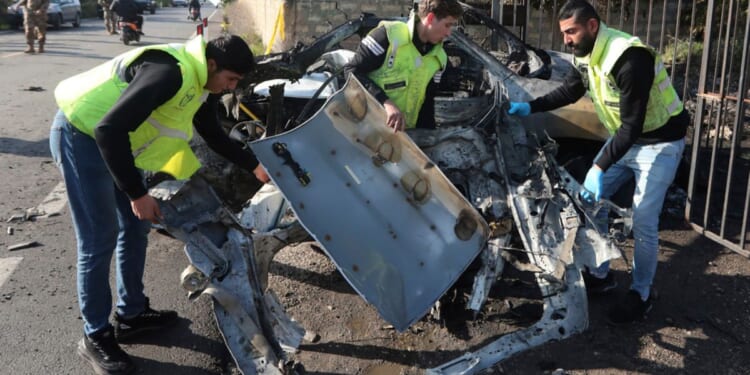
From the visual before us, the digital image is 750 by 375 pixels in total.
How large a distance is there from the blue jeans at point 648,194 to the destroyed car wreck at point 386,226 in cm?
39

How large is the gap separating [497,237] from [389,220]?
662mm

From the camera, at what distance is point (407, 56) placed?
3.86 meters

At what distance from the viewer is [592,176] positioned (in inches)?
142

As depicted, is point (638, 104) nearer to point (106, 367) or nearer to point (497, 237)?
point (497, 237)

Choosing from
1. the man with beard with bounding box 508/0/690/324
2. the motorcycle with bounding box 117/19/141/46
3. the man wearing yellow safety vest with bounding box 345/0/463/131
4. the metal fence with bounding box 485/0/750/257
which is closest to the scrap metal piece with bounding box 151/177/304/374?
the man wearing yellow safety vest with bounding box 345/0/463/131

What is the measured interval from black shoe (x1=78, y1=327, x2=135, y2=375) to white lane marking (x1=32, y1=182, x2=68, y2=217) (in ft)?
7.88

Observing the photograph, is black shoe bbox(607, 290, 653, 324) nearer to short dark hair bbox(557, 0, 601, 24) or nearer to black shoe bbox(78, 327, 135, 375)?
short dark hair bbox(557, 0, 601, 24)

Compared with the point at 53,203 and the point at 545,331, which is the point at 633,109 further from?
the point at 53,203

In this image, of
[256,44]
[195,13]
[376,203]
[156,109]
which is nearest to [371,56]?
[376,203]

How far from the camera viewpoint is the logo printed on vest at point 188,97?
2725 mm

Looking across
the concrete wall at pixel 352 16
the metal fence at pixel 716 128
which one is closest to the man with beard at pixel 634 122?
the metal fence at pixel 716 128

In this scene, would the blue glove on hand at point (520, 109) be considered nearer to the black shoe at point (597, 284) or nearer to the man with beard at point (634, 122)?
the man with beard at point (634, 122)

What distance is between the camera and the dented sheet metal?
3.07 metres

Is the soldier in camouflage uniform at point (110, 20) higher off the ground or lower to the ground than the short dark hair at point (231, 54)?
lower
